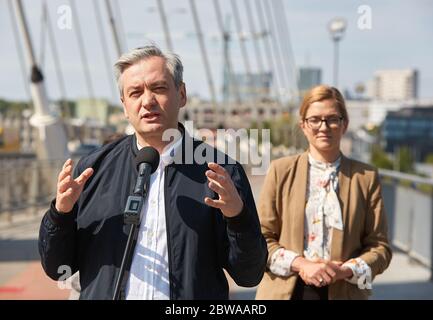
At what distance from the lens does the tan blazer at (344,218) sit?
Answer: 4266mm

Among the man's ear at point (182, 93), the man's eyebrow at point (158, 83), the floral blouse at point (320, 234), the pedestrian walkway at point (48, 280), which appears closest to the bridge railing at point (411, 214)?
the pedestrian walkway at point (48, 280)

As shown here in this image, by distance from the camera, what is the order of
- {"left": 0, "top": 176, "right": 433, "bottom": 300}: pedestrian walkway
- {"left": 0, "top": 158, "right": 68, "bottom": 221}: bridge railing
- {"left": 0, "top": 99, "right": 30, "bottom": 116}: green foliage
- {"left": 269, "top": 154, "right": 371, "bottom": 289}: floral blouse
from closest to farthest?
{"left": 269, "top": 154, "right": 371, "bottom": 289}: floral blouse → {"left": 0, "top": 176, "right": 433, "bottom": 300}: pedestrian walkway → {"left": 0, "top": 158, "right": 68, "bottom": 221}: bridge railing → {"left": 0, "top": 99, "right": 30, "bottom": 116}: green foliage

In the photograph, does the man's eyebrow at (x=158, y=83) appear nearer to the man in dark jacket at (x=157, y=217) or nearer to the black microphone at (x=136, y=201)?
the man in dark jacket at (x=157, y=217)

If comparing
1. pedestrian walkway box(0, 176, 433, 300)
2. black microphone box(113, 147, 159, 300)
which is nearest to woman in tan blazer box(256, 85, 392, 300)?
black microphone box(113, 147, 159, 300)

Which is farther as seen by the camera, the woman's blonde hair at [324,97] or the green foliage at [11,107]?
the green foliage at [11,107]

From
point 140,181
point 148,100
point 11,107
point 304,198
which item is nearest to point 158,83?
point 148,100

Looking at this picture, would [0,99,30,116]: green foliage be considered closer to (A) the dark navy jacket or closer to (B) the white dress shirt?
(A) the dark navy jacket

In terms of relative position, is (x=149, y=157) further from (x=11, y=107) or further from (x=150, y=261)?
(x=11, y=107)

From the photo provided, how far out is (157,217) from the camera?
2898mm

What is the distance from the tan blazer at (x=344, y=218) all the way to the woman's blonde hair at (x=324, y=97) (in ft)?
0.82

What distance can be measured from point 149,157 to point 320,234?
5.35ft

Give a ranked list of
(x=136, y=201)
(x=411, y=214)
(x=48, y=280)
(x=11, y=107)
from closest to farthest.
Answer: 1. (x=136, y=201)
2. (x=48, y=280)
3. (x=411, y=214)
4. (x=11, y=107)

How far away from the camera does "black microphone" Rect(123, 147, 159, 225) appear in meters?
2.68
